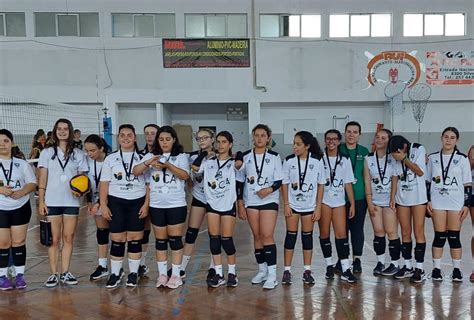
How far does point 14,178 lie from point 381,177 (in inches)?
136

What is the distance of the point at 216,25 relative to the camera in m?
15.7

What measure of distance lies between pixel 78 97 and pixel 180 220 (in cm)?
1292

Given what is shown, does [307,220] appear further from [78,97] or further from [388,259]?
[78,97]

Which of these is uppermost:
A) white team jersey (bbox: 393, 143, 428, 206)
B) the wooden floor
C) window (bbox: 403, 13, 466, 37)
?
window (bbox: 403, 13, 466, 37)

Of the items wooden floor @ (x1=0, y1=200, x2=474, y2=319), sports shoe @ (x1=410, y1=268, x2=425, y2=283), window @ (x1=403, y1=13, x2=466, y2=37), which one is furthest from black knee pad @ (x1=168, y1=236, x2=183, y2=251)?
window @ (x1=403, y1=13, x2=466, y2=37)

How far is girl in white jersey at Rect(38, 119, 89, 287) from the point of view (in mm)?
3971

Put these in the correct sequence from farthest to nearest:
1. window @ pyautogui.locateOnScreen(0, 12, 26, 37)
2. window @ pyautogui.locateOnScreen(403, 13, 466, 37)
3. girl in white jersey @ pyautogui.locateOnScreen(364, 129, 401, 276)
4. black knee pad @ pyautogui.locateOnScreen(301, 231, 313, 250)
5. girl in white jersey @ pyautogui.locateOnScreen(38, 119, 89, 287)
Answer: window @ pyautogui.locateOnScreen(403, 13, 466, 37), window @ pyautogui.locateOnScreen(0, 12, 26, 37), girl in white jersey @ pyautogui.locateOnScreen(364, 129, 401, 276), black knee pad @ pyautogui.locateOnScreen(301, 231, 313, 250), girl in white jersey @ pyautogui.locateOnScreen(38, 119, 89, 287)

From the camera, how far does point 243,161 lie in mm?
4055

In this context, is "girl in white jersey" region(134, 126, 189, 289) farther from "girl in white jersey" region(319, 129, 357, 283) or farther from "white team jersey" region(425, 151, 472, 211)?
"white team jersey" region(425, 151, 472, 211)

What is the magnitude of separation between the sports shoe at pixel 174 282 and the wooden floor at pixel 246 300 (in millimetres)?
59

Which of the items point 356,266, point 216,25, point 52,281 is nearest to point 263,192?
point 356,266

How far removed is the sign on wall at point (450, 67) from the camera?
15.9 m

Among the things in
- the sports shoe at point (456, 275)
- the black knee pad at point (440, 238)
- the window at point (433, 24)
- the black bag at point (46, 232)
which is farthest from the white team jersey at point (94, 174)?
the window at point (433, 24)

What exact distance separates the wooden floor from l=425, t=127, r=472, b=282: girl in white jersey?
0.46 meters
